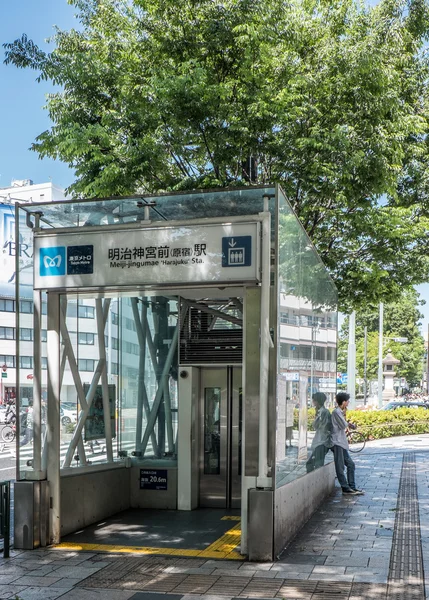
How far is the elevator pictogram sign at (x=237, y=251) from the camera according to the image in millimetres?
7707

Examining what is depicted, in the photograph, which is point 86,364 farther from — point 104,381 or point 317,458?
point 317,458

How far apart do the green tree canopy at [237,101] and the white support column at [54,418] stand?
490cm

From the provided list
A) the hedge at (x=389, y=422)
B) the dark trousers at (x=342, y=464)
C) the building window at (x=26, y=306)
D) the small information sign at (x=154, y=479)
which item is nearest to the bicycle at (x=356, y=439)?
the hedge at (x=389, y=422)

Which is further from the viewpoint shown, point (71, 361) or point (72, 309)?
point (72, 309)

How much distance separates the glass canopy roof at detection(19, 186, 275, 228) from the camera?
312 inches

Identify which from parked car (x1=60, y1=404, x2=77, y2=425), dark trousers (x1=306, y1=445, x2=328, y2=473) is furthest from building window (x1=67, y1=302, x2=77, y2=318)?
dark trousers (x1=306, y1=445, x2=328, y2=473)

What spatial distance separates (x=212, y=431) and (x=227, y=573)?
4.43m

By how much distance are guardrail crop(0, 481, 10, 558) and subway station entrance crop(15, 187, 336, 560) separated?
343mm

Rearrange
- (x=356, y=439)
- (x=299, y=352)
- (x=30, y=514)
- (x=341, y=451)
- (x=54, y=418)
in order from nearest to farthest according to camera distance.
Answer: (x=30, y=514), (x=54, y=418), (x=299, y=352), (x=341, y=451), (x=356, y=439)

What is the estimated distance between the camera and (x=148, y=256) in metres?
8.05

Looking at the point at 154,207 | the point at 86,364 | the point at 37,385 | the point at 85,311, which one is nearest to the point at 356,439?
the point at 86,364

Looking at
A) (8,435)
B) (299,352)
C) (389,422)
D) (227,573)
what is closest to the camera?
(227,573)

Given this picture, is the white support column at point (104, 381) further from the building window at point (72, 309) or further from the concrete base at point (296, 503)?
the concrete base at point (296, 503)

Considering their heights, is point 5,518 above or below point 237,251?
below
